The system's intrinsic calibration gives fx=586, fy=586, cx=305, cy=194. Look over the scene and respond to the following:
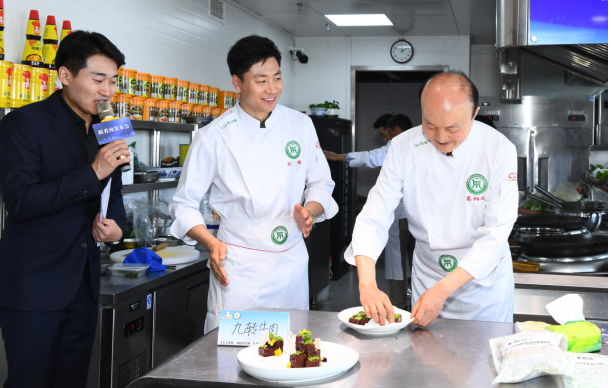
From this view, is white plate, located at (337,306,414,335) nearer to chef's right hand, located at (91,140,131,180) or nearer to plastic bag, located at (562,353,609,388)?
plastic bag, located at (562,353,609,388)

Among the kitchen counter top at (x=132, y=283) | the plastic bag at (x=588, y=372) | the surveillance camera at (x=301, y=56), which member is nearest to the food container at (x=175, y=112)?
the kitchen counter top at (x=132, y=283)

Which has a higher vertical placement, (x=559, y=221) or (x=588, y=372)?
(x=559, y=221)

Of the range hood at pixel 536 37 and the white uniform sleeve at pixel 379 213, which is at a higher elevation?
the range hood at pixel 536 37

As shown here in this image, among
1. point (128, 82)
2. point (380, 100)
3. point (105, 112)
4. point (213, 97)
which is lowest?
point (105, 112)

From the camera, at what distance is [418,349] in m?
1.48

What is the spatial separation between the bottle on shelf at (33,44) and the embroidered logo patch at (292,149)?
4.81ft

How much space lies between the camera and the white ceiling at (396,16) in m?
5.84

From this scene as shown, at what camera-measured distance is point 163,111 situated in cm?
398

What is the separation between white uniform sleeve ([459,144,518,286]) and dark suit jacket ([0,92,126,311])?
4.23ft

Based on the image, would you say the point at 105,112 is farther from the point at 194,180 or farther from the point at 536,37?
the point at 536,37

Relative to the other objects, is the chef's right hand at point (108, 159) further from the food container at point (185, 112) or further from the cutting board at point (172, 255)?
the food container at point (185, 112)

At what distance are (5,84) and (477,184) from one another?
217 centimetres

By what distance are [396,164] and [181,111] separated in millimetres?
2543

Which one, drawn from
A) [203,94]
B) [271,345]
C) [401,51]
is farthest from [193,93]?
[401,51]
